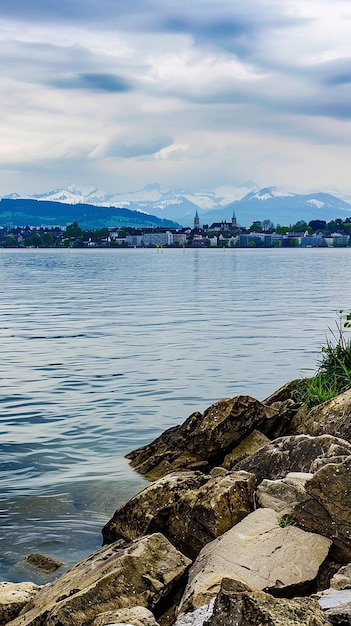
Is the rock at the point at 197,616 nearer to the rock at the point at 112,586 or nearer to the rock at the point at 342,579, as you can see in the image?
the rock at the point at 112,586

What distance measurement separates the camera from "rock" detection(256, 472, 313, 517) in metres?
9.89

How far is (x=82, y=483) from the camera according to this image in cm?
1650

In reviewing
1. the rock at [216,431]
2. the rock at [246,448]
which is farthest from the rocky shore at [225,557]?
the rock at [216,431]

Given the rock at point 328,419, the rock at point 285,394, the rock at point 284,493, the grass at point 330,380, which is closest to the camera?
the rock at point 284,493

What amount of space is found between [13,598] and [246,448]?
5808mm

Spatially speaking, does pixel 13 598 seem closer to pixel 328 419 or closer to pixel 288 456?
pixel 288 456

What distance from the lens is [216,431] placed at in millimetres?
15062

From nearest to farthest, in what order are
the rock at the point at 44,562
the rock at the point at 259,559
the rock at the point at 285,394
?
the rock at the point at 259,559
the rock at the point at 44,562
the rock at the point at 285,394

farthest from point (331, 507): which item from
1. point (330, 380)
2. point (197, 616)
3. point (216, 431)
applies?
point (330, 380)

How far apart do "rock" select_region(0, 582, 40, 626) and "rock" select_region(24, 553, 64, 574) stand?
1896 mm

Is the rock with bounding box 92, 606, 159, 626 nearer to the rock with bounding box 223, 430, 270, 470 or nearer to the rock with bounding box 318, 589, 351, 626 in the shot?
the rock with bounding box 318, 589, 351, 626

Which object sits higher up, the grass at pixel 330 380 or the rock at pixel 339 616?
the grass at pixel 330 380

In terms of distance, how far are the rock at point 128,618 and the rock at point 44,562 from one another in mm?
4321

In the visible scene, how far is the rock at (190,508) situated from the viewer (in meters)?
10.2
